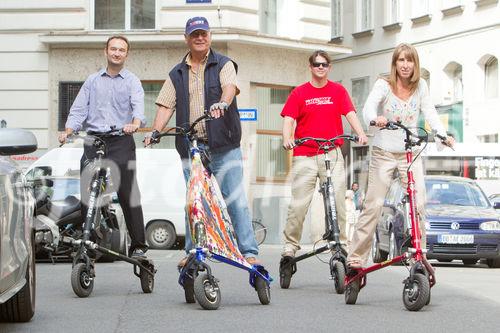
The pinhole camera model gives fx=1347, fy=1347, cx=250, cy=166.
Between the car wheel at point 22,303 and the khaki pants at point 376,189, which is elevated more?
the khaki pants at point 376,189

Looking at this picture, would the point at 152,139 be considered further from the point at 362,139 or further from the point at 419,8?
the point at 419,8

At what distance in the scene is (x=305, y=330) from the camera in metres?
8.34

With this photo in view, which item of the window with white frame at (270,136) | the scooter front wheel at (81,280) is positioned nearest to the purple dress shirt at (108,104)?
the scooter front wheel at (81,280)

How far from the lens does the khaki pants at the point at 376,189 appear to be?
33.8ft

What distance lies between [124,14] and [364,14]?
1977 cm

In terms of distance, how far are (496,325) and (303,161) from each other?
11.8 ft

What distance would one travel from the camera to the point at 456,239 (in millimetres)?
19000

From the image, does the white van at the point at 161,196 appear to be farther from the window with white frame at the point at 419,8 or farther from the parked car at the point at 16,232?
the window with white frame at the point at 419,8

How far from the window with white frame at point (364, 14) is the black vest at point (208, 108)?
38701 mm

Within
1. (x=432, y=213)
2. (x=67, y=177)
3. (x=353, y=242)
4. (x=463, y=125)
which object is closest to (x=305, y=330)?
(x=353, y=242)

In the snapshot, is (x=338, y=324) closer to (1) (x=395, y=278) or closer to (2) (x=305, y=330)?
(2) (x=305, y=330)

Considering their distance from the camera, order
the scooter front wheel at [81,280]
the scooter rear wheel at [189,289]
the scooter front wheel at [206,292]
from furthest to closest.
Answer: the scooter front wheel at [81,280], the scooter rear wheel at [189,289], the scooter front wheel at [206,292]

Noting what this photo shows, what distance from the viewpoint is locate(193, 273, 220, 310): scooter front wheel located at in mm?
9359

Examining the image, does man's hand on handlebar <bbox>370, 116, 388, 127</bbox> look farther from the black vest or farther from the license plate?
the license plate
